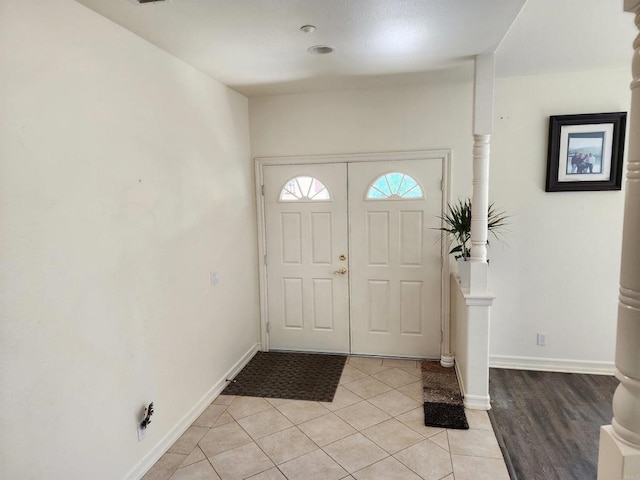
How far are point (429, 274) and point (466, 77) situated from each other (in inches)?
69.6

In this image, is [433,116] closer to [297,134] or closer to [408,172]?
[408,172]

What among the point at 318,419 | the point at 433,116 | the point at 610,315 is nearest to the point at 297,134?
the point at 433,116

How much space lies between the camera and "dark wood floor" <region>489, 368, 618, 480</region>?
7.90ft

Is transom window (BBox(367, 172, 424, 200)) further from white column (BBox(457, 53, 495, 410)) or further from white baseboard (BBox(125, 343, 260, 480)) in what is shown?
white baseboard (BBox(125, 343, 260, 480))

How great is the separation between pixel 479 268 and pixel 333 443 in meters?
1.59

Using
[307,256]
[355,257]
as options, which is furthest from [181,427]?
[355,257]

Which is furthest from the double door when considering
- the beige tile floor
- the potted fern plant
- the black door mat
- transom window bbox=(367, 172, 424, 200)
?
the beige tile floor

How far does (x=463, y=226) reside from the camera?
3297 millimetres

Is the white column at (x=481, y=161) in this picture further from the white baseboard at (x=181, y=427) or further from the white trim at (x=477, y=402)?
the white baseboard at (x=181, y=427)

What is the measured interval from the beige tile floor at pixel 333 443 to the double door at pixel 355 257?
77 cm

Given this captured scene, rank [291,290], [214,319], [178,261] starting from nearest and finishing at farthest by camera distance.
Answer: [178,261], [214,319], [291,290]

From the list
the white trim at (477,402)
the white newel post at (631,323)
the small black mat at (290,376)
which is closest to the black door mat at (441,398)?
the white trim at (477,402)

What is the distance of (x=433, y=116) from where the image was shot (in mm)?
3719

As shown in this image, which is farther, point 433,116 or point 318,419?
point 433,116
